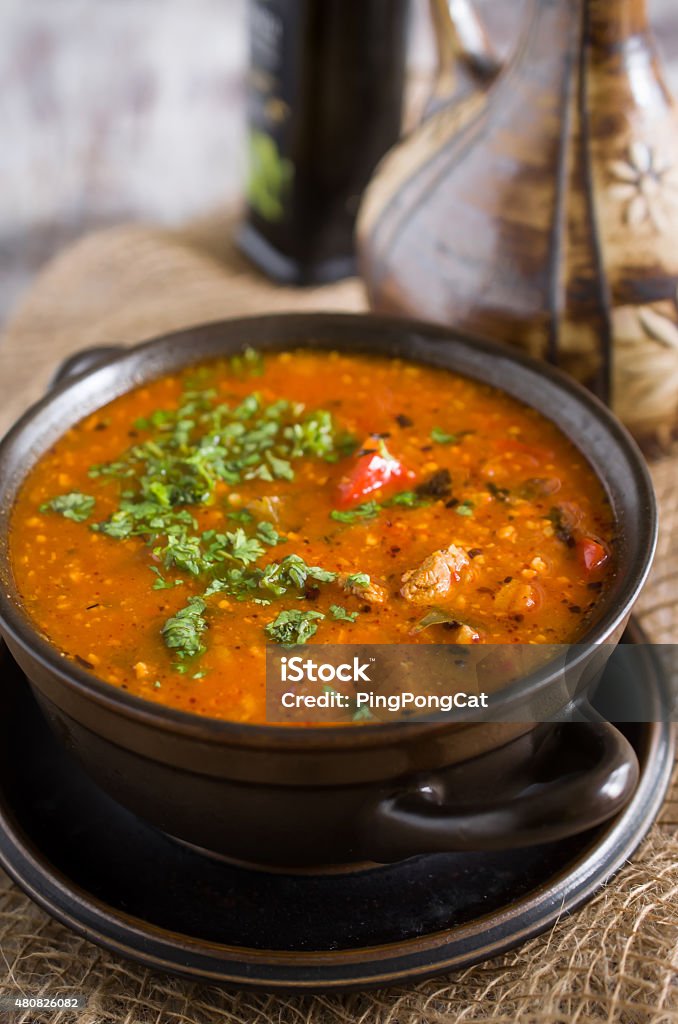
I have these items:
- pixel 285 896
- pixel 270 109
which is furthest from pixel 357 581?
pixel 270 109

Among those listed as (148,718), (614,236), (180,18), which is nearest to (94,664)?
(148,718)

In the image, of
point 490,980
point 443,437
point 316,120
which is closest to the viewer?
point 490,980

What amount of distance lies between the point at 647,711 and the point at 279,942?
2.95 feet

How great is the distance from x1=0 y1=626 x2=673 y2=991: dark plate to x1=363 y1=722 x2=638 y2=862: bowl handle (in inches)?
6.4

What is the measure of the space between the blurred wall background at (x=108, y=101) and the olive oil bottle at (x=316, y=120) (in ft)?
4.65

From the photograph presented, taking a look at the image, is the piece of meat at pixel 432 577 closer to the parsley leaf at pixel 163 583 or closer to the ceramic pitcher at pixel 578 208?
the parsley leaf at pixel 163 583

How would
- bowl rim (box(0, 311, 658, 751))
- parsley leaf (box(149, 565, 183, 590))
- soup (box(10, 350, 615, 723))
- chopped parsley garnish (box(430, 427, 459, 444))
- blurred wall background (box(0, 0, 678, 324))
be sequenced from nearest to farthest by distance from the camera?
bowl rim (box(0, 311, 658, 751)), soup (box(10, 350, 615, 723)), parsley leaf (box(149, 565, 183, 590)), chopped parsley garnish (box(430, 427, 459, 444)), blurred wall background (box(0, 0, 678, 324))

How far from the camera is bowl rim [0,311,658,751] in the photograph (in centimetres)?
179

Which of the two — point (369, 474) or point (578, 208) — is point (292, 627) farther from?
point (578, 208)

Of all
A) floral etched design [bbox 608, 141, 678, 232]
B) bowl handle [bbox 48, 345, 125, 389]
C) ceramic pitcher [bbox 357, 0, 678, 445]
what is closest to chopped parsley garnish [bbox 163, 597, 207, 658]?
bowl handle [bbox 48, 345, 125, 389]

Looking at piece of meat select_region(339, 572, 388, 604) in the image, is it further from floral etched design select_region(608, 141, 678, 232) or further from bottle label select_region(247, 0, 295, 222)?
bottle label select_region(247, 0, 295, 222)

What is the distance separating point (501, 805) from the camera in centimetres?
180

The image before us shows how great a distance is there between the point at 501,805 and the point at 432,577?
0.48m

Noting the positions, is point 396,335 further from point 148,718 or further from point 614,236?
point 148,718
